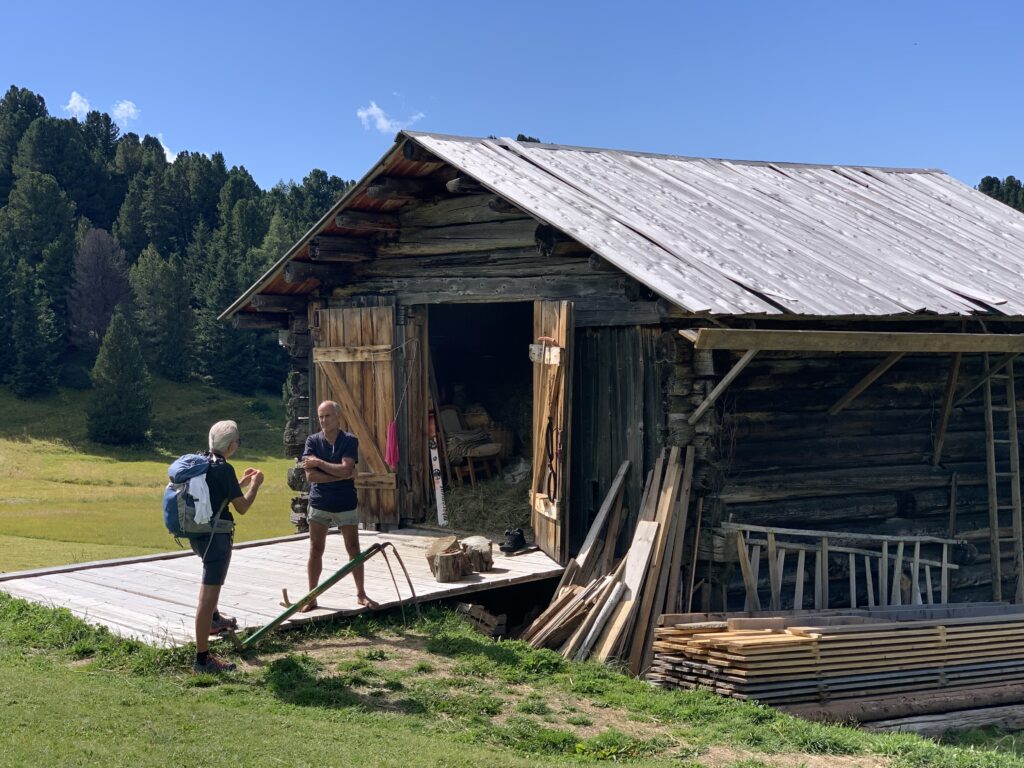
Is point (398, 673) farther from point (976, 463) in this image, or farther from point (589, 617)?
point (976, 463)

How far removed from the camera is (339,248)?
14.3 m

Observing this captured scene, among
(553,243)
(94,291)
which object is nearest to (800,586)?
(553,243)

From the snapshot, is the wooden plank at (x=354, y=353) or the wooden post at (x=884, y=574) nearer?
the wooden post at (x=884, y=574)

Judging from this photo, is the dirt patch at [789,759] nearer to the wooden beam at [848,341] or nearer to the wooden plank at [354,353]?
the wooden beam at [848,341]

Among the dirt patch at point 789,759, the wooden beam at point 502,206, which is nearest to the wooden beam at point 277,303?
the wooden beam at point 502,206

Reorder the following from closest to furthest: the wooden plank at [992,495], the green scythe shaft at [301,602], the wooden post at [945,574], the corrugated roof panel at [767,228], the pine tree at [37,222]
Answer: the green scythe shaft at [301,602] < the corrugated roof panel at [767,228] < the wooden post at [945,574] < the wooden plank at [992,495] < the pine tree at [37,222]

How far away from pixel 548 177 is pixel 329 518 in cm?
541

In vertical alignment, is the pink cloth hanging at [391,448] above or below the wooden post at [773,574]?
above

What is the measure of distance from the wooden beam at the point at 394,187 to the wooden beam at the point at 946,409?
637 centimetres

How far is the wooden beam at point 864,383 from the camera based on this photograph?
11398mm

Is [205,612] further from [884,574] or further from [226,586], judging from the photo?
[884,574]

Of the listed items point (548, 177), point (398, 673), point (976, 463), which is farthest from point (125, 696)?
point (976, 463)

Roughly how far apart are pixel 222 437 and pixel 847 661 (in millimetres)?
5373

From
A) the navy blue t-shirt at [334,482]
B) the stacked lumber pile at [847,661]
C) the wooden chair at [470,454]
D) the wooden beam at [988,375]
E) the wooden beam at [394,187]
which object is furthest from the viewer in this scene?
→ the wooden chair at [470,454]
